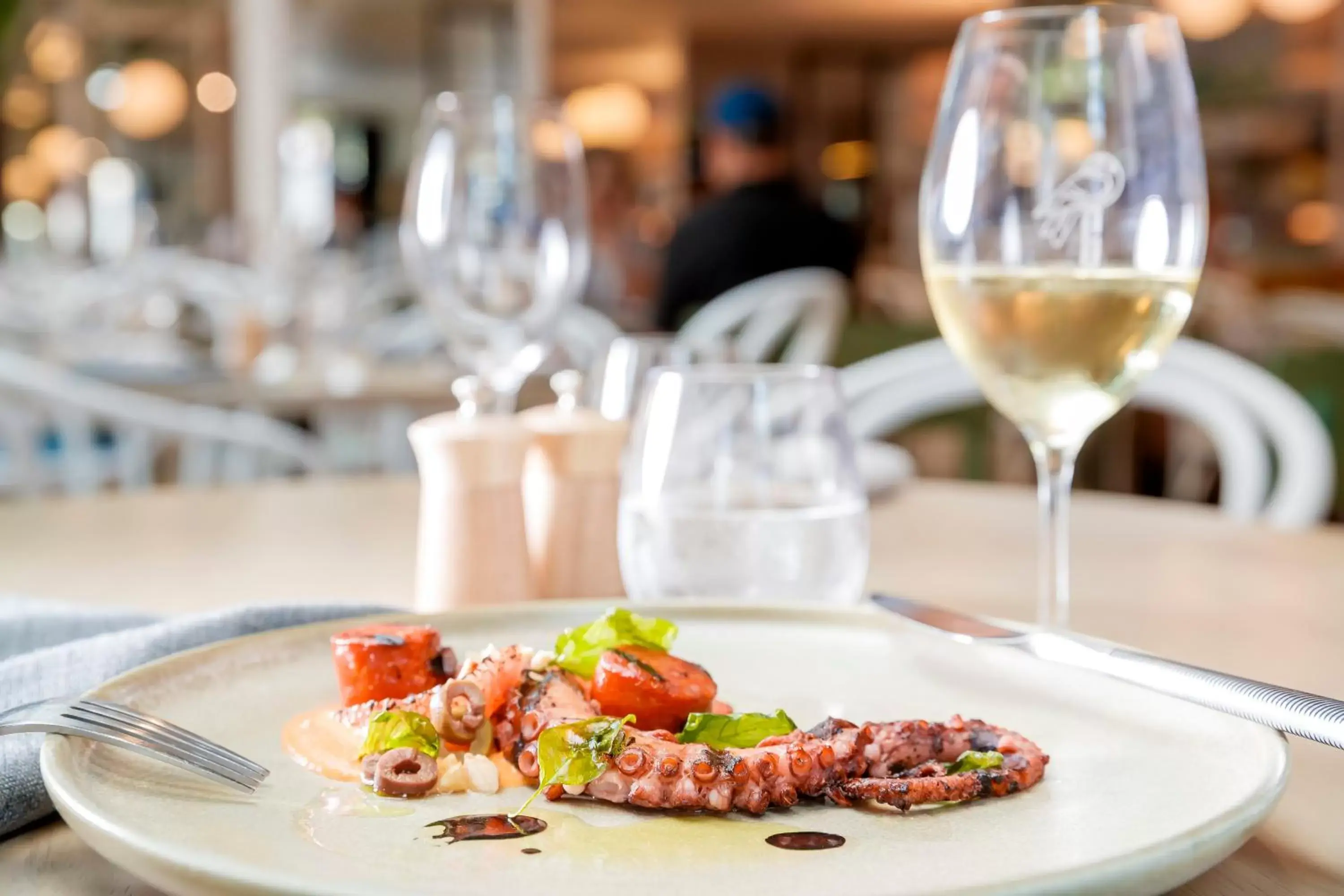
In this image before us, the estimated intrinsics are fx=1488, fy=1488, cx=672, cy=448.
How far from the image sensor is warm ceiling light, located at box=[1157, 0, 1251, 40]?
314 inches

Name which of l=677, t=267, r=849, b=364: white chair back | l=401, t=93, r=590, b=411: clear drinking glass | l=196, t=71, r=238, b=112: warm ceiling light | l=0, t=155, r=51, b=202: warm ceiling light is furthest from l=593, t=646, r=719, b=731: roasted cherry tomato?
l=0, t=155, r=51, b=202: warm ceiling light

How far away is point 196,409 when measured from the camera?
2.40 meters

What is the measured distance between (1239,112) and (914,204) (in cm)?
335

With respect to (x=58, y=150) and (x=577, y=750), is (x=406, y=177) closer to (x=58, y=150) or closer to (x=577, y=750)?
(x=58, y=150)

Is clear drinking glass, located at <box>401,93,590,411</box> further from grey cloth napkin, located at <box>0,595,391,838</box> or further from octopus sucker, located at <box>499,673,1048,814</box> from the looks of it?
octopus sucker, located at <box>499,673,1048,814</box>

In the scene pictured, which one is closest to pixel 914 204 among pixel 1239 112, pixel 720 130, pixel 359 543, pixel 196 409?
pixel 1239 112

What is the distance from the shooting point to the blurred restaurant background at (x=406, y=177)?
3.14m

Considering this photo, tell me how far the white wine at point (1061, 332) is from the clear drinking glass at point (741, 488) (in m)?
0.07

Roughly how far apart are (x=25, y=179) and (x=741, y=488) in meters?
10.7

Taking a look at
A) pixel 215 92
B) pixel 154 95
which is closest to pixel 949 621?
pixel 215 92

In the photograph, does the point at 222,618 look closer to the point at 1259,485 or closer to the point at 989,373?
the point at 989,373

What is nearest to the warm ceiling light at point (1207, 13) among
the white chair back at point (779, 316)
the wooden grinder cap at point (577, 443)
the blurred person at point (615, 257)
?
the blurred person at point (615, 257)

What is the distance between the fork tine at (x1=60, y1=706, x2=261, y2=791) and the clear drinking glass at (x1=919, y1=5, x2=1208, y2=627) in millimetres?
359

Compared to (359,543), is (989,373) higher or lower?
higher
